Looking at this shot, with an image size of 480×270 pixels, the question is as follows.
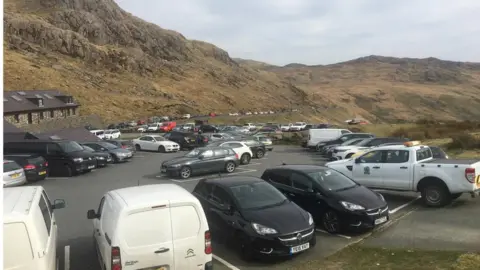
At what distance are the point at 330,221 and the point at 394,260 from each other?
2.18 meters

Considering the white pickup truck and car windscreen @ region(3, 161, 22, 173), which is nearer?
the white pickup truck

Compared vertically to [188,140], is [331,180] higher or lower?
higher

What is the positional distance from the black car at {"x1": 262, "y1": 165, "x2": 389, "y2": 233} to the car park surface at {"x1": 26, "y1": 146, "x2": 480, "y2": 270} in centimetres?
35

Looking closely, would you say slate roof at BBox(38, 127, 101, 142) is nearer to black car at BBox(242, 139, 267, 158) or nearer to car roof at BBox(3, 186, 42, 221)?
black car at BBox(242, 139, 267, 158)

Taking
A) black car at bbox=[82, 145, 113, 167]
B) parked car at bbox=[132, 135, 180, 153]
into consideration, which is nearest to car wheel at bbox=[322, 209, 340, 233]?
black car at bbox=[82, 145, 113, 167]

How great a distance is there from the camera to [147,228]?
6535mm

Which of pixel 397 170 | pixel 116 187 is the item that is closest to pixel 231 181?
pixel 397 170

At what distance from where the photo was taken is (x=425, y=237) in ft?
31.9

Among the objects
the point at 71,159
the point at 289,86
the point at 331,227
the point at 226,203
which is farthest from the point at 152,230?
the point at 289,86

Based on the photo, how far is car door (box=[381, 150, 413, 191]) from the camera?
42.2ft

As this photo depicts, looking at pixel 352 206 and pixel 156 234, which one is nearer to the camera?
pixel 156 234

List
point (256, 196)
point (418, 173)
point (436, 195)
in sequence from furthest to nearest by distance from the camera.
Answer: point (418, 173) → point (436, 195) → point (256, 196)

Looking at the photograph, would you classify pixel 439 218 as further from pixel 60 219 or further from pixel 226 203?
pixel 60 219

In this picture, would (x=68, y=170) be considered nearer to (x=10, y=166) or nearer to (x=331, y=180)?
(x=10, y=166)
